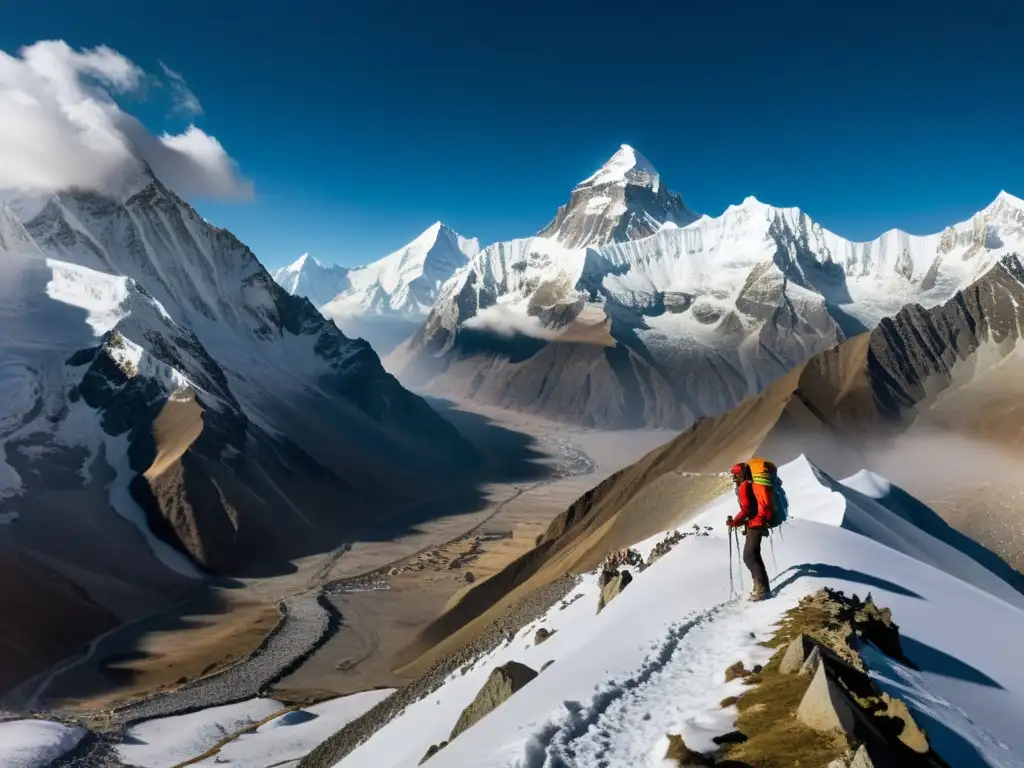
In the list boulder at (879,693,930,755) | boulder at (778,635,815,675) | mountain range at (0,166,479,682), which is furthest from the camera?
mountain range at (0,166,479,682)

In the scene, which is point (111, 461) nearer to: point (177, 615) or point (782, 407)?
point (177, 615)

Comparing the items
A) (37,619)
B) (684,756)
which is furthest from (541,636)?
(37,619)

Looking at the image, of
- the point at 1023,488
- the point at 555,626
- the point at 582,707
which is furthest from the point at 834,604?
the point at 1023,488

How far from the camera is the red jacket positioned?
16.1 m

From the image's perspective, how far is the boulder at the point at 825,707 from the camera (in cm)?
780

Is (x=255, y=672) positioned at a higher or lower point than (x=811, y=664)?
lower

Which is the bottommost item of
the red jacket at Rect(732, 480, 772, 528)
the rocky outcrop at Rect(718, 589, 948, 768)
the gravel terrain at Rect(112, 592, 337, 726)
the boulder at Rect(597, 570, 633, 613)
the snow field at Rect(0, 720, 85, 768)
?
the gravel terrain at Rect(112, 592, 337, 726)

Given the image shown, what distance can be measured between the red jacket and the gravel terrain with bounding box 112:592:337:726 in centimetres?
4255

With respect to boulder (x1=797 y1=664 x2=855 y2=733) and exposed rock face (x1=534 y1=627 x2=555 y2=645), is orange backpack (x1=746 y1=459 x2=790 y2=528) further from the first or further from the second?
exposed rock face (x1=534 y1=627 x2=555 y2=645)

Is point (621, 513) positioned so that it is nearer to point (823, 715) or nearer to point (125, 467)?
point (823, 715)

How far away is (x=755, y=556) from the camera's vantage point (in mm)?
15781

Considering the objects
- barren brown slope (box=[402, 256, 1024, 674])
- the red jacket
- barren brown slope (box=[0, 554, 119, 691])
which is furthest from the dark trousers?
barren brown slope (box=[0, 554, 119, 691])

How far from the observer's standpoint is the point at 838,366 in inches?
3895

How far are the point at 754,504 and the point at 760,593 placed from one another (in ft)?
6.40
